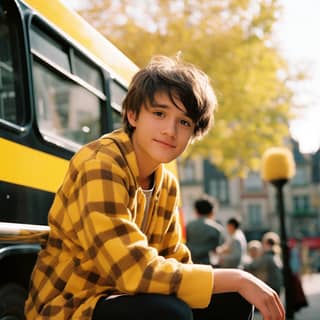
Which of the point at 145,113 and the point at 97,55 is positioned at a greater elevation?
the point at 97,55

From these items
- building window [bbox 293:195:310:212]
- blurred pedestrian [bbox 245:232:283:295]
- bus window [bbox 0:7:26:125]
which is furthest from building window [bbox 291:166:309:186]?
bus window [bbox 0:7:26:125]

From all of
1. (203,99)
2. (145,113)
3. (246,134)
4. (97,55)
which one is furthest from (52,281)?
(246,134)

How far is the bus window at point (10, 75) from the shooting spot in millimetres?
3529

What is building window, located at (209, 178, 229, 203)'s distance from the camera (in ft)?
199

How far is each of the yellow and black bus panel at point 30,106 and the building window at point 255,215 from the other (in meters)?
56.5

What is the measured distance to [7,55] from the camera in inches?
141

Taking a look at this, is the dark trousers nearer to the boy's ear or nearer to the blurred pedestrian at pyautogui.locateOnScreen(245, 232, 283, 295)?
the boy's ear

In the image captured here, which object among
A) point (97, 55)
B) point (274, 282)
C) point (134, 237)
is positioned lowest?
point (274, 282)

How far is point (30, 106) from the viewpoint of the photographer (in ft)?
12.0

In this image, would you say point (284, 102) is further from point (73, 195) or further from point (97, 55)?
point (73, 195)

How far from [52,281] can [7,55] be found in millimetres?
1637

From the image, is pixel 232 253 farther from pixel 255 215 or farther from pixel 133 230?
pixel 255 215

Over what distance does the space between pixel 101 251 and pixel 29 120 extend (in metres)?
1.61

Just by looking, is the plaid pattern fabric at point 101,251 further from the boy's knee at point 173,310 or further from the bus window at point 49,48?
the bus window at point 49,48
